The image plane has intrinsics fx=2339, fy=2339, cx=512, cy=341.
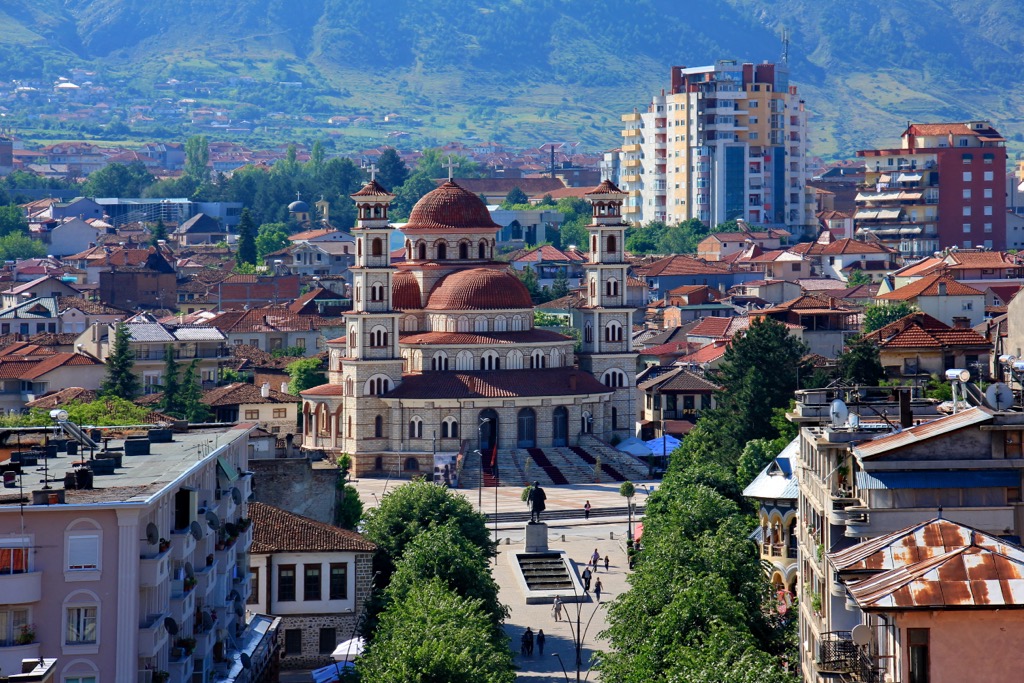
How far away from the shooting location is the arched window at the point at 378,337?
102m

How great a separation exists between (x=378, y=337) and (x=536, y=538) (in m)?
30.9

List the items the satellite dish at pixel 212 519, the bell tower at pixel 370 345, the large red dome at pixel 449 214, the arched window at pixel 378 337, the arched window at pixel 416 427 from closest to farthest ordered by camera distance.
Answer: the satellite dish at pixel 212 519, the arched window at pixel 416 427, the bell tower at pixel 370 345, the arched window at pixel 378 337, the large red dome at pixel 449 214

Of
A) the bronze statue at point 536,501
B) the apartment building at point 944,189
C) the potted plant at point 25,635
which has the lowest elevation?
the bronze statue at point 536,501

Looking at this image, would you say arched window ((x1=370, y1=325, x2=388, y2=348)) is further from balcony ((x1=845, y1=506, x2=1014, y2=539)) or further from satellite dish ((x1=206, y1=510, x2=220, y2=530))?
balcony ((x1=845, y1=506, x2=1014, y2=539))

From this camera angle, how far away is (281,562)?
55.6 meters

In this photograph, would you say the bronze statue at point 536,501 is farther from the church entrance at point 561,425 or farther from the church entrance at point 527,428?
the church entrance at point 561,425

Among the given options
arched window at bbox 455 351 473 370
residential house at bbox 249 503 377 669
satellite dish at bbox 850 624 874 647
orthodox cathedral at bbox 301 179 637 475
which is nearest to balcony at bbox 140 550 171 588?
satellite dish at bbox 850 624 874 647

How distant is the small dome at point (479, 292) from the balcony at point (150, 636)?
219 feet

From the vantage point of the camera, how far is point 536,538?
239ft

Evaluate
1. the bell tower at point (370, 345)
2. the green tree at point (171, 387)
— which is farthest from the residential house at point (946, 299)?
the green tree at point (171, 387)

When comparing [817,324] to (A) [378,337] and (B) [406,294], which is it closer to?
(B) [406,294]

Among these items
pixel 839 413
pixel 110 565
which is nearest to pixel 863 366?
pixel 839 413

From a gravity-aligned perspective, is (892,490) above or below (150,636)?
above

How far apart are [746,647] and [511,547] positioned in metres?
35.9
